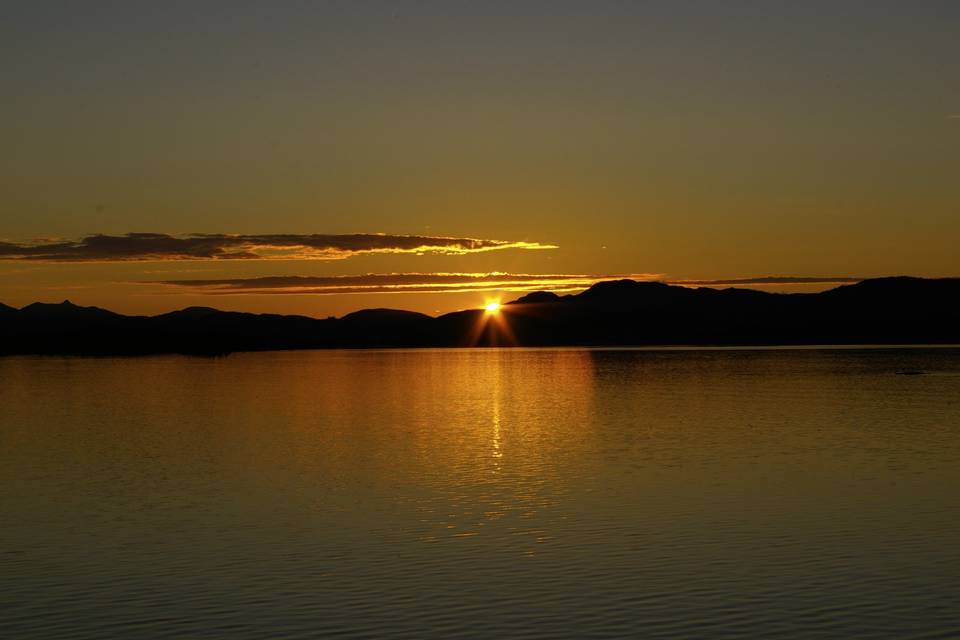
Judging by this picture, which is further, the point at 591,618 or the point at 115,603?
the point at 115,603

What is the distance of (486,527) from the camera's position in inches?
1442

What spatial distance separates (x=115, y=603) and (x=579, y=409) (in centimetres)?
6760

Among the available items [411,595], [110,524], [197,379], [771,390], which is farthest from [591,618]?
[197,379]

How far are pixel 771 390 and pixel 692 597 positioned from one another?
295 ft

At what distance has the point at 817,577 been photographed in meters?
28.8

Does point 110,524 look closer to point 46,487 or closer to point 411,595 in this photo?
point 46,487

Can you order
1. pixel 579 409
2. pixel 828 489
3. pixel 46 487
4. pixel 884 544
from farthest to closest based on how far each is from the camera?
pixel 579 409 < pixel 46 487 < pixel 828 489 < pixel 884 544

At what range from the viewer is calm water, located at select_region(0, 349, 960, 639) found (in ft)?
84.1

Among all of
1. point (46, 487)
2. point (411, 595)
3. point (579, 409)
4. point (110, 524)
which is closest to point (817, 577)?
point (411, 595)

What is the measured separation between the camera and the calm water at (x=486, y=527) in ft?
84.1

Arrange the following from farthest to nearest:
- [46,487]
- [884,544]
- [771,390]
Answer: [771,390] < [46,487] < [884,544]

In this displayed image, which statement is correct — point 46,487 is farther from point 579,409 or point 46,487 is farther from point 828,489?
point 579,409

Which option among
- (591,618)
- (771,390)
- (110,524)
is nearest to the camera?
(591,618)

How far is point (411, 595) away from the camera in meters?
27.6
